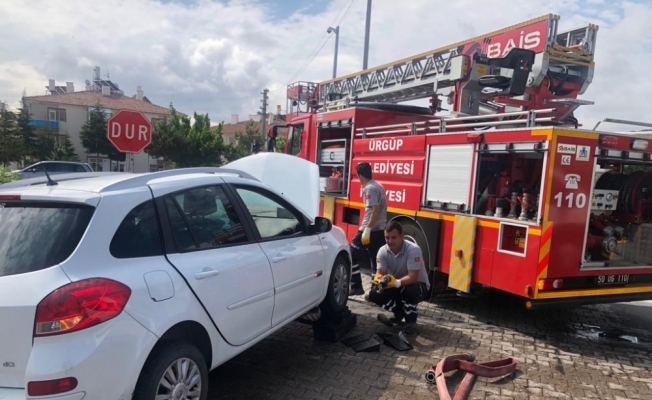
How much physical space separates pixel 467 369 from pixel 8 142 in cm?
3620

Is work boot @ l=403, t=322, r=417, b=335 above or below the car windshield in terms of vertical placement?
below

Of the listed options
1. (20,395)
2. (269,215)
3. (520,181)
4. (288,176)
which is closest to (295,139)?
(288,176)

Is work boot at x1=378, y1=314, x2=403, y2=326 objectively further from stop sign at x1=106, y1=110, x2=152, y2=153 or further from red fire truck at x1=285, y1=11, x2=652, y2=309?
stop sign at x1=106, y1=110, x2=152, y2=153

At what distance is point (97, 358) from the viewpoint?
2.28 m

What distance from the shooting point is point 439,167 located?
6.17m

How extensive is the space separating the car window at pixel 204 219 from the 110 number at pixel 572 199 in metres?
3.25

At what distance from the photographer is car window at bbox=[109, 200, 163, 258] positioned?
2.58 meters

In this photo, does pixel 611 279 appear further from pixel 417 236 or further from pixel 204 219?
pixel 204 219

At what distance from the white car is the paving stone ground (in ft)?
2.05

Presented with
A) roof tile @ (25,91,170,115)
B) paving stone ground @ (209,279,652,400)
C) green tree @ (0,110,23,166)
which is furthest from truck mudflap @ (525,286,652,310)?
roof tile @ (25,91,170,115)

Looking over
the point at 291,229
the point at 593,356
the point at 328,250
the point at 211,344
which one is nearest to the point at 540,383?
the point at 593,356

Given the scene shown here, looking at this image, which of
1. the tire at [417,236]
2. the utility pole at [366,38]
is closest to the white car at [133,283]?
the tire at [417,236]

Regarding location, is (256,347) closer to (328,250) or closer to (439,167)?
(328,250)

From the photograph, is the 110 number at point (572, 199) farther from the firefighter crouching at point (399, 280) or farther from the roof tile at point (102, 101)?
the roof tile at point (102, 101)
